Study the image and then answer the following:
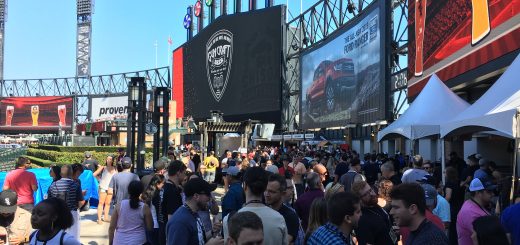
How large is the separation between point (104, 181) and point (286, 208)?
308 inches

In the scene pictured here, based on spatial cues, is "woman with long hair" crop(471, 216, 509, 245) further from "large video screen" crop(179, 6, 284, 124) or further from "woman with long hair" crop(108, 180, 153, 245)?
"large video screen" crop(179, 6, 284, 124)

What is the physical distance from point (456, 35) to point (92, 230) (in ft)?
38.1

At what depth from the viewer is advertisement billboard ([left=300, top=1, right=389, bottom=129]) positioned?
88.6 ft

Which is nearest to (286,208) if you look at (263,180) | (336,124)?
(263,180)

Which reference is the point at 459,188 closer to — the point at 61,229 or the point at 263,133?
the point at 61,229

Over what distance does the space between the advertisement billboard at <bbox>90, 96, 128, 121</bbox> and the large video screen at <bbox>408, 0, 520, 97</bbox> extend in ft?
267

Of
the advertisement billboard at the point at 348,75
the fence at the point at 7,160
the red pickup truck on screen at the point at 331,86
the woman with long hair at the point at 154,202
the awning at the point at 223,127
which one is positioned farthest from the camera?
the red pickup truck on screen at the point at 331,86

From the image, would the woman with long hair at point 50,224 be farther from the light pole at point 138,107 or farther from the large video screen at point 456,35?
the light pole at point 138,107

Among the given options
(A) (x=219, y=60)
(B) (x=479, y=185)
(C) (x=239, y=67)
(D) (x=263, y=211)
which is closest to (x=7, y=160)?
(D) (x=263, y=211)

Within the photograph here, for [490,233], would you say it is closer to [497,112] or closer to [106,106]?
[497,112]

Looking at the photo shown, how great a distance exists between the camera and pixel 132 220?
5621 mm

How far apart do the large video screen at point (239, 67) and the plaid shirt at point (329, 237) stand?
44.9 meters

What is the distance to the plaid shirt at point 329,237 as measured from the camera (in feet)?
11.2

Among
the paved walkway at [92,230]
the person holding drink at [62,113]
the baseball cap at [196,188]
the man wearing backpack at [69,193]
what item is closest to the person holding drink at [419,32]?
the paved walkway at [92,230]
